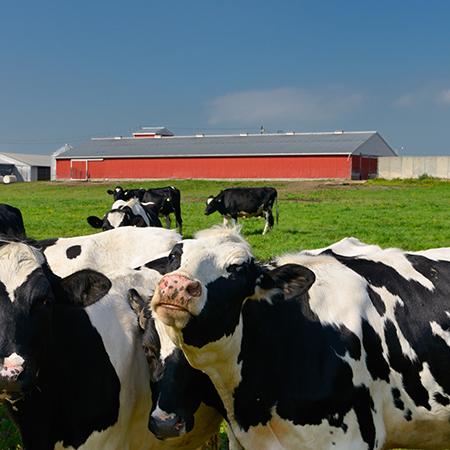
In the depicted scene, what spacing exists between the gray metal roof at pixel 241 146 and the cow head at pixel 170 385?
157ft

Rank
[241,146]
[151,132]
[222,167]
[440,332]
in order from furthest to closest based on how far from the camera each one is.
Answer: [151,132] < [241,146] < [222,167] < [440,332]

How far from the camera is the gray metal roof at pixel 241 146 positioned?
173 feet

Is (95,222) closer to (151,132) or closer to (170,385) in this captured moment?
(170,385)

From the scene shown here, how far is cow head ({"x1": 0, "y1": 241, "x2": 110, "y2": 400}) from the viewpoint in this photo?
2.91 m

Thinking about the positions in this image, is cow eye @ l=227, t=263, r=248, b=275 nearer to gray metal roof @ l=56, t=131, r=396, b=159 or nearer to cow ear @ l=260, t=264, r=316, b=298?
cow ear @ l=260, t=264, r=316, b=298

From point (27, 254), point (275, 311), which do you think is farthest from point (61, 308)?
point (275, 311)

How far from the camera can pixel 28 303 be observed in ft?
10.3

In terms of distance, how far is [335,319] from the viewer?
3.77m

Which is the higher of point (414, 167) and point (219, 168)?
point (414, 167)

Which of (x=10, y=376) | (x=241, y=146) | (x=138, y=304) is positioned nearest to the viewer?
(x=10, y=376)

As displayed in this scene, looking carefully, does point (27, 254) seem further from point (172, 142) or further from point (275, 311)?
point (172, 142)

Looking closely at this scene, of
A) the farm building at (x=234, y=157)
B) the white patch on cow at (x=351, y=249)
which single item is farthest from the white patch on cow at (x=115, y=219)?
the farm building at (x=234, y=157)

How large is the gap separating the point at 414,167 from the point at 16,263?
50065mm

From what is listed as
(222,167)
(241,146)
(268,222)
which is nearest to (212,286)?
(268,222)
